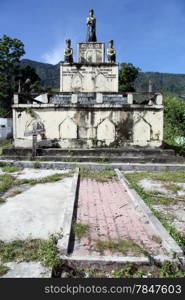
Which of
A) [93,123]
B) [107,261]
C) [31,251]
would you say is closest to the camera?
[107,261]

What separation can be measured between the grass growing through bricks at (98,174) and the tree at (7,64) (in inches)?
1191

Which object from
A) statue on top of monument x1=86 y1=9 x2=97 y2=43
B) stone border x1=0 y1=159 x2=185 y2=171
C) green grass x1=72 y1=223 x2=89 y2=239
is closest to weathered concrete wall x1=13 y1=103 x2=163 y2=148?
stone border x1=0 y1=159 x2=185 y2=171

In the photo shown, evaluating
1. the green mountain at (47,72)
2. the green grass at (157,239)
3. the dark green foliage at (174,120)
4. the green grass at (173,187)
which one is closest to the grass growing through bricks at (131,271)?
the green grass at (157,239)

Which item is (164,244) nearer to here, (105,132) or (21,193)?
(21,193)

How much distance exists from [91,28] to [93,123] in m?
9.81

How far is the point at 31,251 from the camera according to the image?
3.39 m

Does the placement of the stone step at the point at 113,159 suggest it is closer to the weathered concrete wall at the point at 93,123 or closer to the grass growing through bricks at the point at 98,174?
the grass growing through bricks at the point at 98,174

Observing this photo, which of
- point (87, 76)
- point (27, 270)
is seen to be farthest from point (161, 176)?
point (87, 76)

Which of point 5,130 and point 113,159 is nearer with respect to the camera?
point 113,159

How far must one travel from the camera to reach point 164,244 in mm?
3553

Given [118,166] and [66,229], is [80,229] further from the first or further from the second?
[118,166]

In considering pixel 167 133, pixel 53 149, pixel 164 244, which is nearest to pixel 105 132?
pixel 53 149

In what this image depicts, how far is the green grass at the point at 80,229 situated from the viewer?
391 cm

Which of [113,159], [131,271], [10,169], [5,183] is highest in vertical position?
[113,159]
